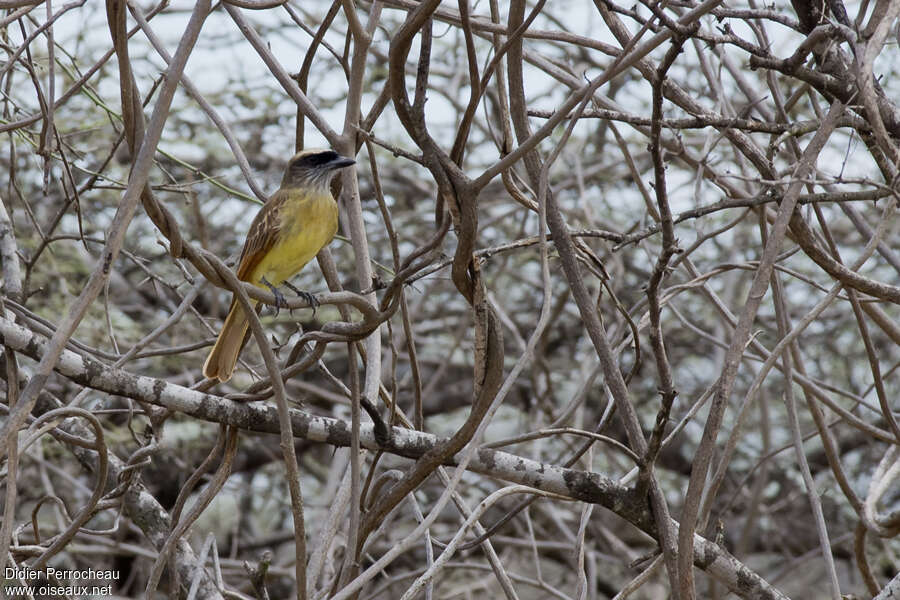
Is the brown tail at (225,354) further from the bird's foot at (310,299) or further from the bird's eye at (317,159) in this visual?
the bird's eye at (317,159)

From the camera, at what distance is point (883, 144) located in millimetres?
1962

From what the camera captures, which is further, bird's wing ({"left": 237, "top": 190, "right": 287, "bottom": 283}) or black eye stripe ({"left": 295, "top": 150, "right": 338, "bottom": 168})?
bird's wing ({"left": 237, "top": 190, "right": 287, "bottom": 283})

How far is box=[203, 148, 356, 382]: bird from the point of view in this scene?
154 inches

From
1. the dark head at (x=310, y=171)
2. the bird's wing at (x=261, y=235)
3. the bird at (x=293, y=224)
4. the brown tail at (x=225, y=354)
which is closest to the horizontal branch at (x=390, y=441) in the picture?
the brown tail at (x=225, y=354)

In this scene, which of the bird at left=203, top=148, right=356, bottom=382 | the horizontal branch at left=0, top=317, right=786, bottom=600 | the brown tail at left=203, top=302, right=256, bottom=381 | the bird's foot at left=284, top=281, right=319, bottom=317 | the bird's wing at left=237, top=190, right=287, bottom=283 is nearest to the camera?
the bird's foot at left=284, top=281, right=319, bottom=317

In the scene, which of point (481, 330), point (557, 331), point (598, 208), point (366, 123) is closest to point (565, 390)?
point (557, 331)

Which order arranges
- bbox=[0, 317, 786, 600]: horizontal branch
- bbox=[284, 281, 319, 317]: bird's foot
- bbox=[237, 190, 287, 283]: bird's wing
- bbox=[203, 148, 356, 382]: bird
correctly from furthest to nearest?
bbox=[237, 190, 287, 283]: bird's wing → bbox=[203, 148, 356, 382]: bird → bbox=[0, 317, 786, 600]: horizontal branch → bbox=[284, 281, 319, 317]: bird's foot

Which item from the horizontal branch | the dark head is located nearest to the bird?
the dark head

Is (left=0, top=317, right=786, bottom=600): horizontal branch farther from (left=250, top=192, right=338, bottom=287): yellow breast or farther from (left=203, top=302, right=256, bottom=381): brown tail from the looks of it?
(left=250, top=192, right=338, bottom=287): yellow breast

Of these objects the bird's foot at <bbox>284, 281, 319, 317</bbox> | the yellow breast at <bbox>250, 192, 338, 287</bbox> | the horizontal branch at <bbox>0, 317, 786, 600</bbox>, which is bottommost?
the horizontal branch at <bbox>0, 317, 786, 600</bbox>

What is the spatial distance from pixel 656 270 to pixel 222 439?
118 cm

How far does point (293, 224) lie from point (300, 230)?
48mm

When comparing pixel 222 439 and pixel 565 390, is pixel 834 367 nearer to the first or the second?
pixel 565 390

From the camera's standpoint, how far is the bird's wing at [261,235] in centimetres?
410
